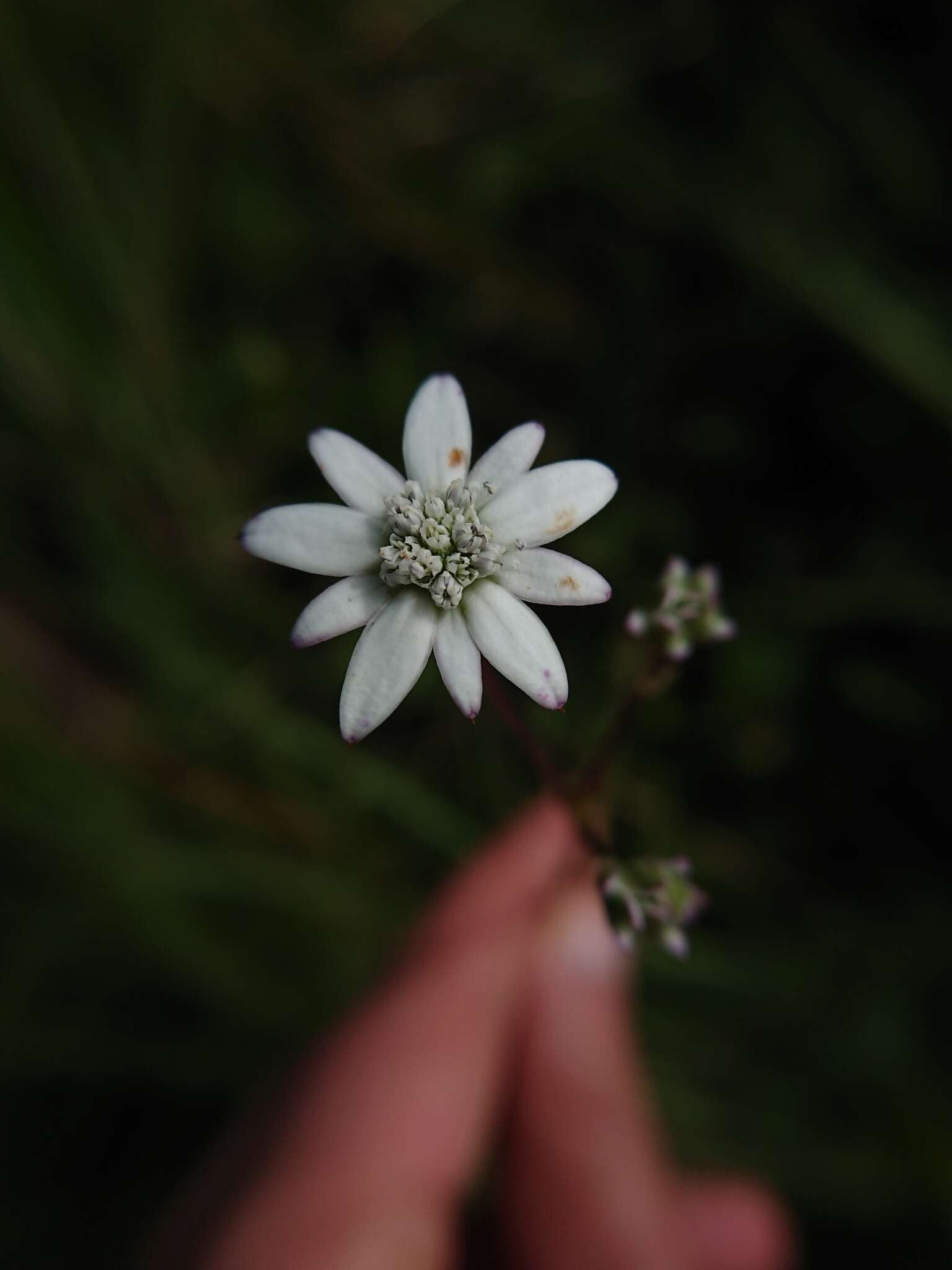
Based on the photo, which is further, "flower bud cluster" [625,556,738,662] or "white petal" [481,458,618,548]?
"flower bud cluster" [625,556,738,662]

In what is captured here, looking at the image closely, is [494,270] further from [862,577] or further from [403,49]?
[862,577]

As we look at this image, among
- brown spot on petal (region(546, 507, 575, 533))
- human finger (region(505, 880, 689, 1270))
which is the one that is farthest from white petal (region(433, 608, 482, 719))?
human finger (region(505, 880, 689, 1270))

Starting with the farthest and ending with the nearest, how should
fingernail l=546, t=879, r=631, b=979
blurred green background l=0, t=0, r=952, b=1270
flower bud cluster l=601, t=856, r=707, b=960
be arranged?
blurred green background l=0, t=0, r=952, b=1270 < fingernail l=546, t=879, r=631, b=979 < flower bud cluster l=601, t=856, r=707, b=960

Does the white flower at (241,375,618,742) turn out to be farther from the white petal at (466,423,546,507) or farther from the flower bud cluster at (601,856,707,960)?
the flower bud cluster at (601,856,707,960)

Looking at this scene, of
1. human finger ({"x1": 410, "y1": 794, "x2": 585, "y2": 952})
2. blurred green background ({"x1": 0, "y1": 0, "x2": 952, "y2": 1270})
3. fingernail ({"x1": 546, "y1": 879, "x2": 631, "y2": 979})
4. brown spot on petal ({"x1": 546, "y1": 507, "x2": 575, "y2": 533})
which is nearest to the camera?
brown spot on petal ({"x1": 546, "y1": 507, "x2": 575, "y2": 533})

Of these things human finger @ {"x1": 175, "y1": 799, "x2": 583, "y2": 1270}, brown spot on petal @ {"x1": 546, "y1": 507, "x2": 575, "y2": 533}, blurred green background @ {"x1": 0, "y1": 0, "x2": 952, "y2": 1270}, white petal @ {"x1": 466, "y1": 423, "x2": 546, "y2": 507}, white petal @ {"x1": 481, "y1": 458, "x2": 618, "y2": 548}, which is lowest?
human finger @ {"x1": 175, "y1": 799, "x2": 583, "y2": 1270}

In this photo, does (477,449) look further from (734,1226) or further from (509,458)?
(734,1226)

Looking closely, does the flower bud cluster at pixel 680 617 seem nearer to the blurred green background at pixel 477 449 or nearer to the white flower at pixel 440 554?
the white flower at pixel 440 554
